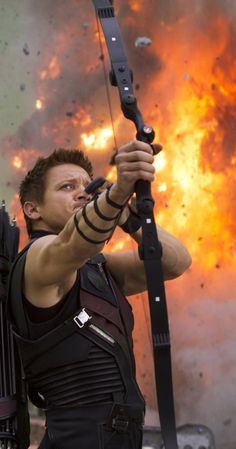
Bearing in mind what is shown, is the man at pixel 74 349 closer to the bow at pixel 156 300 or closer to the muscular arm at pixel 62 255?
the muscular arm at pixel 62 255

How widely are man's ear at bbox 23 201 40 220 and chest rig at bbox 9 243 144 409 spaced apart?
1.07ft

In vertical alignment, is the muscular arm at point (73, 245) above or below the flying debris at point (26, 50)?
below

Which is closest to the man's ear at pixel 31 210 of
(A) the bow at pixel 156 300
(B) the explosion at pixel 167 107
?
(A) the bow at pixel 156 300

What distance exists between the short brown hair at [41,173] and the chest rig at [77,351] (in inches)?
15.7

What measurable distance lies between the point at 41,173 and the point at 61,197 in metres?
0.19

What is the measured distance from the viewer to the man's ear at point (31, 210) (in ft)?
8.02

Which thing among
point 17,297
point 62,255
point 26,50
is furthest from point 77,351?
point 26,50

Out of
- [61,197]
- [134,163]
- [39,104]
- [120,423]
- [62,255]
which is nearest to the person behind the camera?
[134,163]

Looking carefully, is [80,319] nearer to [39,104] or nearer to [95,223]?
[95,223]

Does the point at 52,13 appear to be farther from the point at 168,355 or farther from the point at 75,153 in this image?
the point at 168,355

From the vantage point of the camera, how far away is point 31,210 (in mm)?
2473

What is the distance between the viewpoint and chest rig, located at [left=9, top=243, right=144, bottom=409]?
6.89 feet

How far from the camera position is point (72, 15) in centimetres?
427

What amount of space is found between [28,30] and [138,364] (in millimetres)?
2584
